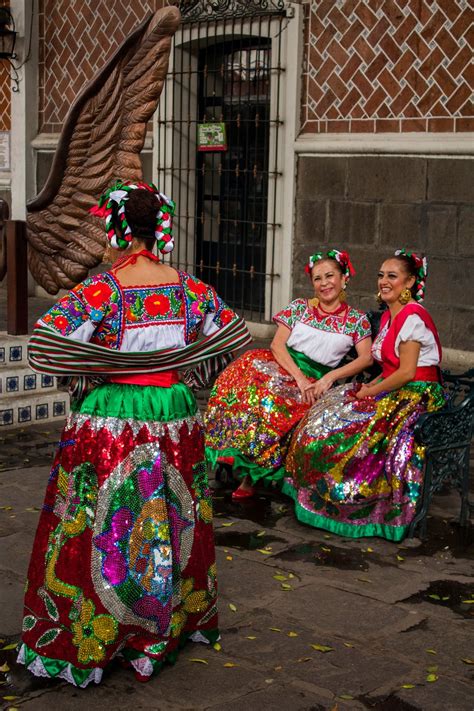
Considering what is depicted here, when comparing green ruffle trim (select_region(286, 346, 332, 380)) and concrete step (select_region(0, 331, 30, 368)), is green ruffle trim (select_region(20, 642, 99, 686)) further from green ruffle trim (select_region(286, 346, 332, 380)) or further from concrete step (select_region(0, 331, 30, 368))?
concrete step (select_region(0, 331, 30, 368))

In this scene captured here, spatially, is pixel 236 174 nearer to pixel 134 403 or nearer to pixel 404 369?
pixel 404 369

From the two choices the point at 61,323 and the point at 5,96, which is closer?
the point at 61,323

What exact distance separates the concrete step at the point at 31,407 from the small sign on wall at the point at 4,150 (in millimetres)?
7599

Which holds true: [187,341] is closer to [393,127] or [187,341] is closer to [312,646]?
[312,646]

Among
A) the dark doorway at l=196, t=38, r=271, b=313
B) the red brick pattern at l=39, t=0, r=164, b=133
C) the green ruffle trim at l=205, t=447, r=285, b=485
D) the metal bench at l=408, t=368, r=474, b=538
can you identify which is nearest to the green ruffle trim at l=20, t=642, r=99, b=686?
the metal bench at l=408, t=368, r=474, b=538

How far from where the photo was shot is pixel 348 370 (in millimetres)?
5789

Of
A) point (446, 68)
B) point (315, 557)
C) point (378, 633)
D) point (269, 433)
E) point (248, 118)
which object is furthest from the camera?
point (248, 118)

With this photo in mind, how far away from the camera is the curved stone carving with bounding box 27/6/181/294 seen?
234 inches

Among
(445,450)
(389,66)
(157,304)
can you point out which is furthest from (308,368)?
(389,66)

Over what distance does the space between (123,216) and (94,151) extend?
2984 millimetres

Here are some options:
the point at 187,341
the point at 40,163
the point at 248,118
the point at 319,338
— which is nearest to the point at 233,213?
the point at 248,118

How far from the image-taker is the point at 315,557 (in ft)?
16.1

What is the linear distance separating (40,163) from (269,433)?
30.9 feet

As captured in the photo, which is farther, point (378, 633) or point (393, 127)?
point (393, 127)
